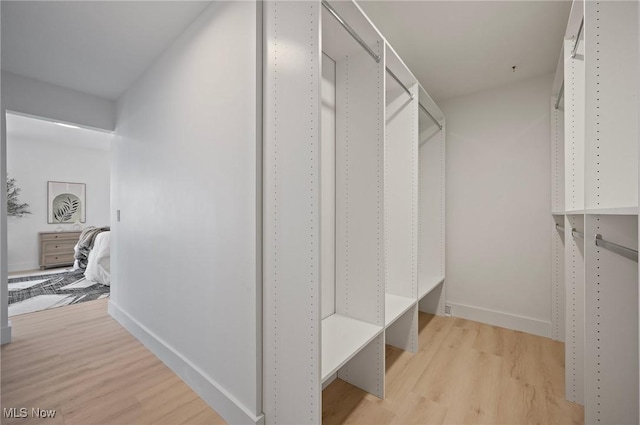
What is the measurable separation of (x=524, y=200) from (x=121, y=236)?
13.2 feet

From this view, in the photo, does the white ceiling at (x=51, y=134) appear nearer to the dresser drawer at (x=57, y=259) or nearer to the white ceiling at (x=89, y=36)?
the dresser drawer at (x=57, y=259)

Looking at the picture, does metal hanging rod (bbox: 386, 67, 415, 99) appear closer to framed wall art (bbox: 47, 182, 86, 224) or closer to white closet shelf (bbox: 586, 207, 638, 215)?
white closet shelf (bbox: 586, 207, 638, 215)

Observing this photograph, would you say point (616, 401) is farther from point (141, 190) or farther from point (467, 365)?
point (141, 190)

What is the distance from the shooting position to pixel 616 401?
1029 millimetres

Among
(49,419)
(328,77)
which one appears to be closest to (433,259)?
(328,77)

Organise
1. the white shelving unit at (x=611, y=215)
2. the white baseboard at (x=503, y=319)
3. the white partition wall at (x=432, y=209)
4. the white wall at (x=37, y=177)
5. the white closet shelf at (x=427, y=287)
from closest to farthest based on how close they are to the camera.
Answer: the white shelving unit at (x=611, y=215), the white closet shelf at (x=427, y=287), the white baseboard at (x=503, y=319), the white partition wall at (x=432, y=209), the white wall at (x=37, y=177)

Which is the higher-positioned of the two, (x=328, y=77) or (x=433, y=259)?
(x=328, y=77)

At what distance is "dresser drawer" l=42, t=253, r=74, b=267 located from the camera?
207 inches

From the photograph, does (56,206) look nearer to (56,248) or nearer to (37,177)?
(37,177)

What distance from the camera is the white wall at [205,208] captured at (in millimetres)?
1373

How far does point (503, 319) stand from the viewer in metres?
2.62

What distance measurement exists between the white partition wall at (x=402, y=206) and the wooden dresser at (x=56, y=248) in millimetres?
6671

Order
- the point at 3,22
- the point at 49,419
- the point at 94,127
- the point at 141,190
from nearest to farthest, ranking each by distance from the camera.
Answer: the point at 49,419 < the point at 3,22 < the point at 141,190 < the point at 94,127

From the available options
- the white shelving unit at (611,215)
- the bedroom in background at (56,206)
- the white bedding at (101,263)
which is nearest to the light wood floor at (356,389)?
the white shelving unit at (611,215)
